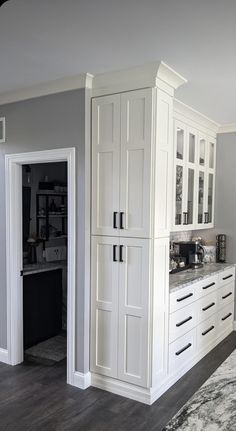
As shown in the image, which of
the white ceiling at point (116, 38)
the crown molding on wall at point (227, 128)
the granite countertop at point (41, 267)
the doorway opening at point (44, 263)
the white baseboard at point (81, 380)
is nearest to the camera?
the white ceiling at point (116, 38)

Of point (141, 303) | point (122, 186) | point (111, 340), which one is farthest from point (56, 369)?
point (122, 186)

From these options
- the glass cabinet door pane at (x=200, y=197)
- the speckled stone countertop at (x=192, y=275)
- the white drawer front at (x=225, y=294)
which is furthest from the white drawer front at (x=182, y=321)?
the glass cabinet door pane at (x=200, y=197)

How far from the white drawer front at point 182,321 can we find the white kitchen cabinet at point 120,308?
38 centimetres

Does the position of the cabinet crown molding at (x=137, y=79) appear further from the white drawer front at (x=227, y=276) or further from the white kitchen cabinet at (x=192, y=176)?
the white drawer front at (x=227, y=276)

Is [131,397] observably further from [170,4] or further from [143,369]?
[170,4]

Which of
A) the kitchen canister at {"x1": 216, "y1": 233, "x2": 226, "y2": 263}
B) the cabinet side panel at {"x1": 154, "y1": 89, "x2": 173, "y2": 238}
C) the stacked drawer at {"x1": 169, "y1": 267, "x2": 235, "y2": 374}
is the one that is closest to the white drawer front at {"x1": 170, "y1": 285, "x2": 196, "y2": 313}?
the stacked drawer at {"x1": 169, "y1": 267, "x2": 235, "y2": 374}

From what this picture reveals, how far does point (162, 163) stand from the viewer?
2920 millimetres

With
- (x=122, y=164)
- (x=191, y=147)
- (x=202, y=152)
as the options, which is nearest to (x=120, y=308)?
(x=122, y=164)

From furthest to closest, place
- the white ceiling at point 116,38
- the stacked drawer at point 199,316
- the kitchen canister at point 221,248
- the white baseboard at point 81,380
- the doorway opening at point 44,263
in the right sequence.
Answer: the kitchen canister at point 221,248
the doorway opening at point 44,263
the stacked drawer at point 199,316
the white baseboard at point 81,380
the white ceiling at point 116,38

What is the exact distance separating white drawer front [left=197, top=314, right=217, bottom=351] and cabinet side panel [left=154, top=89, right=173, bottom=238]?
4.36ft

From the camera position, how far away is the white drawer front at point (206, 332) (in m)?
3.73

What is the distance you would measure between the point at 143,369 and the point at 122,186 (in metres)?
1.49

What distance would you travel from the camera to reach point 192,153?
13.3ft

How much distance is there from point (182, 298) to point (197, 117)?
201 cm
